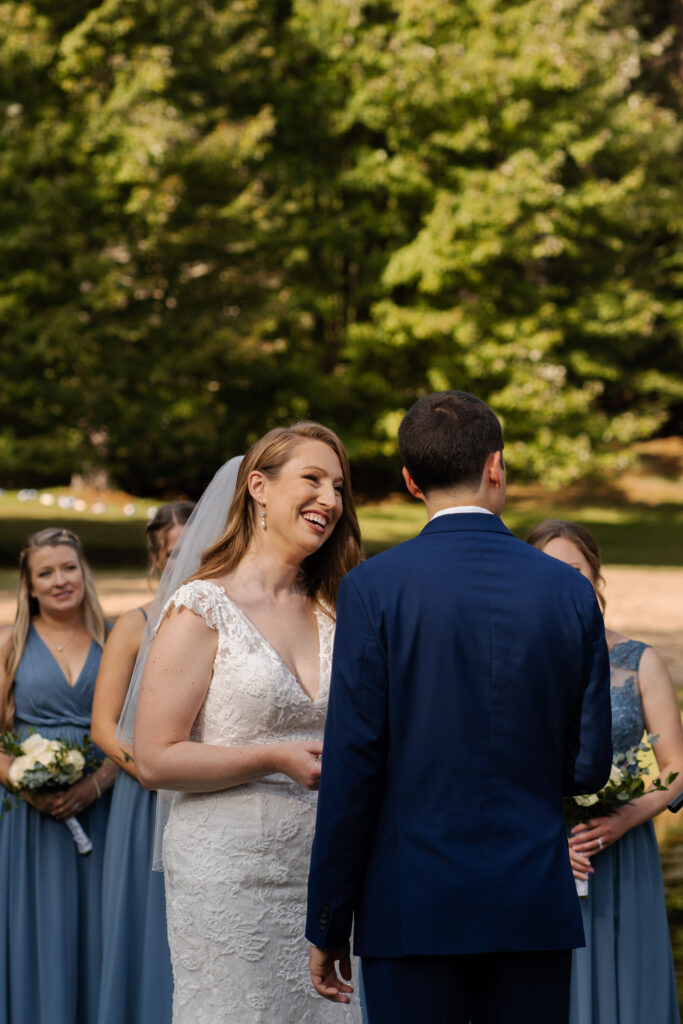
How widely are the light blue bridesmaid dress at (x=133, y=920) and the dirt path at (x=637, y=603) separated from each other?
10.6 meters

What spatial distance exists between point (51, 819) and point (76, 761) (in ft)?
1.25

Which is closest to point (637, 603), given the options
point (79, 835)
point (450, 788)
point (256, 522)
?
point (79, 835)

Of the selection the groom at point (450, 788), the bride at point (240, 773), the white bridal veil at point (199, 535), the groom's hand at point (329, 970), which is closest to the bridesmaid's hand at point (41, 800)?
the white bridal veil at point (199, 535)

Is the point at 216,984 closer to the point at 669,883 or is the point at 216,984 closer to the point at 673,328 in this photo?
the point at 669,883

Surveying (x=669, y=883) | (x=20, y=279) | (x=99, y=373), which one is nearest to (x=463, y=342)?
(x=99, y=373)

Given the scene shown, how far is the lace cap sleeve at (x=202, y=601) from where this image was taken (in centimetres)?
319

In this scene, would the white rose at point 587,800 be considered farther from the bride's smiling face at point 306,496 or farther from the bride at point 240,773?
the bride's smiling face at point 306,496

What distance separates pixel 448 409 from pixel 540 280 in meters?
30.1

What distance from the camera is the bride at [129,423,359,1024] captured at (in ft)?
10.2

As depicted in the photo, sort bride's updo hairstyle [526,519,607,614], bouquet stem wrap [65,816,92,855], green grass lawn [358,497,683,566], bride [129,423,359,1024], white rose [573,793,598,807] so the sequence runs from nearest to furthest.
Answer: bride [129,423,359,1024]
white rose [573,793,598,807]
bride's updo hairstyle [526,519,607,614]
bouquet stem wrap [65,816,92,855]
green grass lawn [358,497,683,566]

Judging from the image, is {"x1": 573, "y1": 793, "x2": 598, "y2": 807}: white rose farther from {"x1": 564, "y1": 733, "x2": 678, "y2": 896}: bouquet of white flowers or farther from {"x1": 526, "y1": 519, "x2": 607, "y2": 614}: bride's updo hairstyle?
{"x1": 526, "y1": 519, "x2": 607, "y2": 614}: bride's updo hairstyle

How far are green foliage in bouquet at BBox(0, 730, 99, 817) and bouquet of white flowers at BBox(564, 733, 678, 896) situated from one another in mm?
1949

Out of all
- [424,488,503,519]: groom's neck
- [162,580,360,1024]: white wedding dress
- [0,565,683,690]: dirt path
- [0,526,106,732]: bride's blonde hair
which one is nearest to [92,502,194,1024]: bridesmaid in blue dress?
[0,526,106,732]: bride's blonde hair

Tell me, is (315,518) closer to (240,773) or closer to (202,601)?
(202,601)
